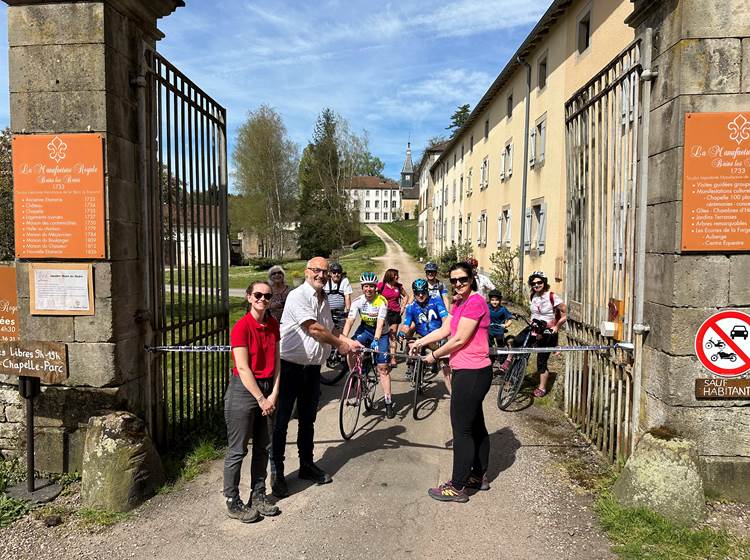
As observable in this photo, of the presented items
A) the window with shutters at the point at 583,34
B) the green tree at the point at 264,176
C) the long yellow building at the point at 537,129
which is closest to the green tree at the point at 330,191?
the green tree at the point at 264,176

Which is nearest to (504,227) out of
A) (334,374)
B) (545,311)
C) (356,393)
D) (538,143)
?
(538,143)

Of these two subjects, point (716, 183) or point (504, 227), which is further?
point (504, 227)

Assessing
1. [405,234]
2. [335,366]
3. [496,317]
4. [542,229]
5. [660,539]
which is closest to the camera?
[660,539]

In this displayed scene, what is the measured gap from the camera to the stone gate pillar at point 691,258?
12.9ft

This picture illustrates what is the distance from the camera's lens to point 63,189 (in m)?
4.27

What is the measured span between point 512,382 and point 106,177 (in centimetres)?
518

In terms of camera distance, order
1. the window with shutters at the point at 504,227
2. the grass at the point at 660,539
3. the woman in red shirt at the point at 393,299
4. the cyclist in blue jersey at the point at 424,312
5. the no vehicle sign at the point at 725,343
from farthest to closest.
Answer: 1. the window with shutters at the point at 504,227
2. the woman in red shirt at the point at 393,299
3. the cyclist in blue jersey at the point at 424,312
4. the no vehicle sign at the point at 725,343
5. the grass at the point at 660,539

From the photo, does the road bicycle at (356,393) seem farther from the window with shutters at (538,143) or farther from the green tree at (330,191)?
the green tree at (330,191)

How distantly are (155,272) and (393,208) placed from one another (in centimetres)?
11106

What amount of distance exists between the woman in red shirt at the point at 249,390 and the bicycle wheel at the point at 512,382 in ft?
12.1

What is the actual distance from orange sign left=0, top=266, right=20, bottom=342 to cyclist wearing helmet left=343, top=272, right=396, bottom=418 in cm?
362

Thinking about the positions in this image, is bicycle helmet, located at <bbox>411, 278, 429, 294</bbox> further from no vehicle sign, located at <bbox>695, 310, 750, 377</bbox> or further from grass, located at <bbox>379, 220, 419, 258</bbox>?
grass, located at <bbox>379, 220, 419, 258</bbox>

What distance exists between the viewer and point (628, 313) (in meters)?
4.69

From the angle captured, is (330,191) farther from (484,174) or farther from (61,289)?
(61,289)
